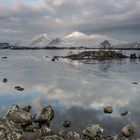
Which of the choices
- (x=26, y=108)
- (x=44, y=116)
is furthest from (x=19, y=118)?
(x=26, y=108)

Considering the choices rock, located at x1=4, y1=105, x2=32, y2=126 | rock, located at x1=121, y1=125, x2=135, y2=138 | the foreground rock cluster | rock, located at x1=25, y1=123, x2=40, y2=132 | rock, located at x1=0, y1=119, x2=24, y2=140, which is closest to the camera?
rock, located at x1=0, y1=119, x2=24, y2=140

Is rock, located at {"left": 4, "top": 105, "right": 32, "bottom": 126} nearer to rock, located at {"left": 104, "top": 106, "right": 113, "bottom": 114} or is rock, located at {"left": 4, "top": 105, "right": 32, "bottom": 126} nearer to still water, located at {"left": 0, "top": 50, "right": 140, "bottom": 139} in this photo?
still water, located at {"left": 0, "top": 50, "right": 140, "bottom": 139}

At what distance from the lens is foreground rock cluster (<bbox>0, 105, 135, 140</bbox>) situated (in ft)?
103

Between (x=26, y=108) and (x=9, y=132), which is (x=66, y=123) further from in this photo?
(x=9, y=132)

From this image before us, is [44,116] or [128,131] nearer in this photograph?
[128,131]

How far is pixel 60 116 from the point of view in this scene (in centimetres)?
4631

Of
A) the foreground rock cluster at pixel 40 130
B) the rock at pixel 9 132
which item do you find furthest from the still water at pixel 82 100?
the rock at pixel 9 132

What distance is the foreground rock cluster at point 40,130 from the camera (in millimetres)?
31266

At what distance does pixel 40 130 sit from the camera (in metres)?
37.7

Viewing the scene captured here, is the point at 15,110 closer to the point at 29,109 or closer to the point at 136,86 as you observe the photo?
the point at 29,109

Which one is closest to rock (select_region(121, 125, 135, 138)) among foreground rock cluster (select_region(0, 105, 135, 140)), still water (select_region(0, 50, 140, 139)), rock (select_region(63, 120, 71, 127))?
foreground rock cluster (select_region(0, 105, 135, 140))

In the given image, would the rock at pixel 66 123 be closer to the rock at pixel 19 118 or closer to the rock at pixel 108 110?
the rock at pixel 19 118

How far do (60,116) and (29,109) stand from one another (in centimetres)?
672

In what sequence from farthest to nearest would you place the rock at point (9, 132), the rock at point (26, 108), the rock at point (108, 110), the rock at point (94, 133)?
the rock at point (26, 108) < the rock at point (108, 110) < the rock at point (94, 133) < the rock at point (9, 132)
